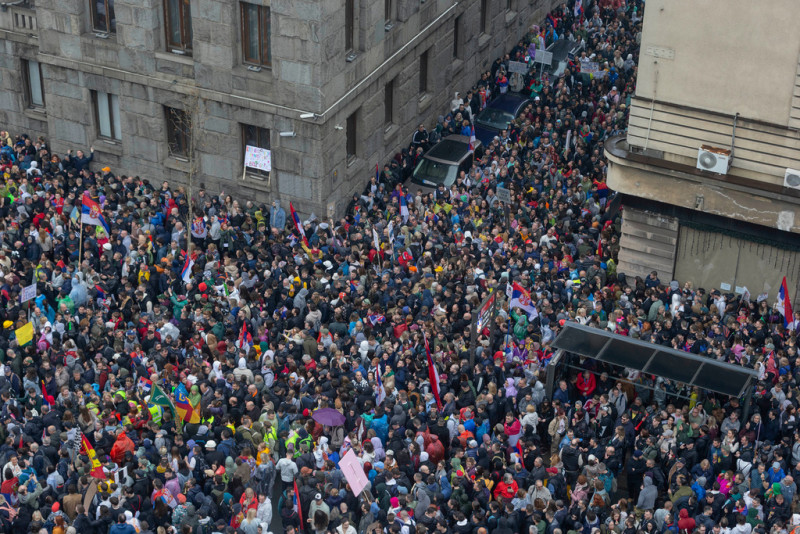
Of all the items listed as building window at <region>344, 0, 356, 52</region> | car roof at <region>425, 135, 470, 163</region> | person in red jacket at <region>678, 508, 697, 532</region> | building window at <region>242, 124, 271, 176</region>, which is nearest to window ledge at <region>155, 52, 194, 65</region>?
building window at <region>242, 124, 271, 176</region>

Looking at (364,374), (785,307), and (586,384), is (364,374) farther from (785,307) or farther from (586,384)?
(785,307)

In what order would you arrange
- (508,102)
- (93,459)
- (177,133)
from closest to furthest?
(93,459)
(177,133)
(508,102)

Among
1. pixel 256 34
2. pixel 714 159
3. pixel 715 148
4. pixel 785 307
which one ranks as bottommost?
pixel 785 307

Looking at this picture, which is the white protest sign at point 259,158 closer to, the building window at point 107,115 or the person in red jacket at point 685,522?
the building window at point 107,115

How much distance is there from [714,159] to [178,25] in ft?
53.9

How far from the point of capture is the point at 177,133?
39.2 metres

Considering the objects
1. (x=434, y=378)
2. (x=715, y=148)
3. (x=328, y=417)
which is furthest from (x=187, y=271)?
(x=715, y=148)

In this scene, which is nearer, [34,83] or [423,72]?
[34,83]

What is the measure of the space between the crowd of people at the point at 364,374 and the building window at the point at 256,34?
14.2 ft

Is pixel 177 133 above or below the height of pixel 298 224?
above

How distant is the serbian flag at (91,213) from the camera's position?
34625mm

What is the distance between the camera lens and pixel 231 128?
124 ft

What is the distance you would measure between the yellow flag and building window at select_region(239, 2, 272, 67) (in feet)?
36.5

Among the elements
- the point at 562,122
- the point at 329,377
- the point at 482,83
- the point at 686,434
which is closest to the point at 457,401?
the point at 329,377
